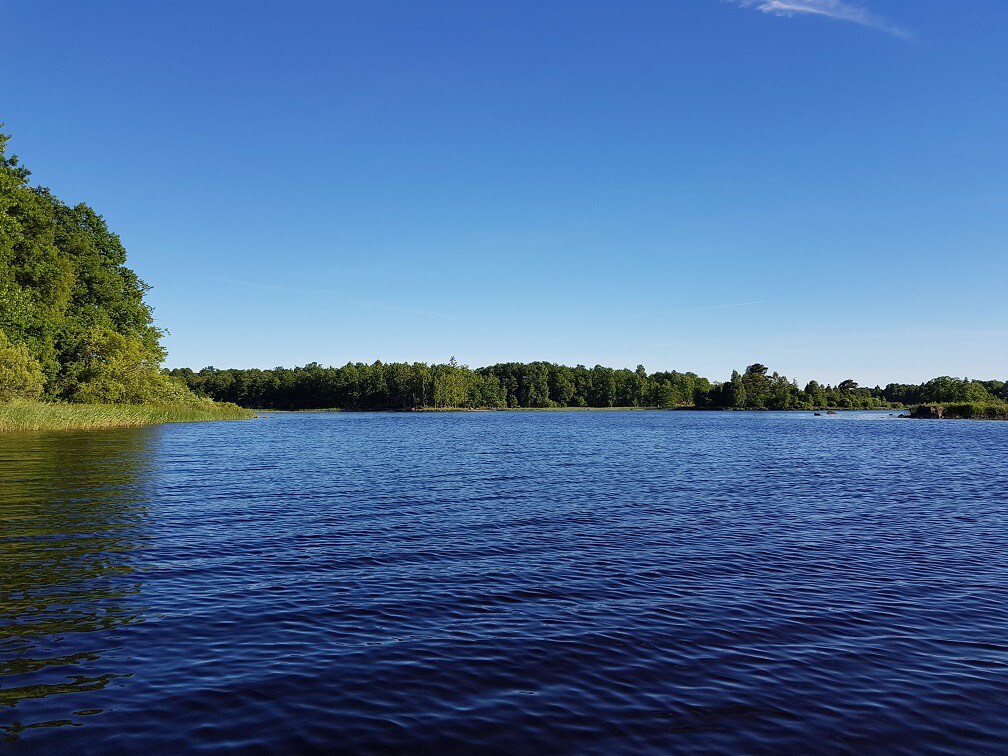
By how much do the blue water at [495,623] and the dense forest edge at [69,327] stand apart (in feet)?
150

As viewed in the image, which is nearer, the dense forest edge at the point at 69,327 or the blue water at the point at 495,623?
the blue water at the point at 495,623

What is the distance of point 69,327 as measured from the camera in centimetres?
8038

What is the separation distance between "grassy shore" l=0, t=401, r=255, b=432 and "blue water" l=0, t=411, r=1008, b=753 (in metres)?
39.5

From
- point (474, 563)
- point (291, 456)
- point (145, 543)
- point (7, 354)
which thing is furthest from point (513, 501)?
point (7, 354)

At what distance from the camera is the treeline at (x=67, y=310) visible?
64.9 m

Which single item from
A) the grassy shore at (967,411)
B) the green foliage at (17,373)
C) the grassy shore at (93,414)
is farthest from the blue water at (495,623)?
the grassy shore at (967,411)

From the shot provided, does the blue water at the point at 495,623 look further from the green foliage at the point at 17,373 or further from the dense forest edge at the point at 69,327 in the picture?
the dense forest edge at the point at 69,327

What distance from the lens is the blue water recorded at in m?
8.16

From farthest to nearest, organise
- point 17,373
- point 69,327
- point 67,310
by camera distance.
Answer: point 67,310, point 69,327, point 17,373

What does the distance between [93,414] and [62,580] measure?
67735 millimetres

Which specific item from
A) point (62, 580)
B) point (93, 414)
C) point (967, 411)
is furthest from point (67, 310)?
point (967, 411)

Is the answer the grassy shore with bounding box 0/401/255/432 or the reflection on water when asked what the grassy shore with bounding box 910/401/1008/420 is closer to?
the grassy shore with bounding box 0/401/255/432

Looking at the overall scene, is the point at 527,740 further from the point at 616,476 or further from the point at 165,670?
the point at 616,476

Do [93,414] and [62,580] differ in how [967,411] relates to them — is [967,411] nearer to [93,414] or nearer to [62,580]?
[93,414]
